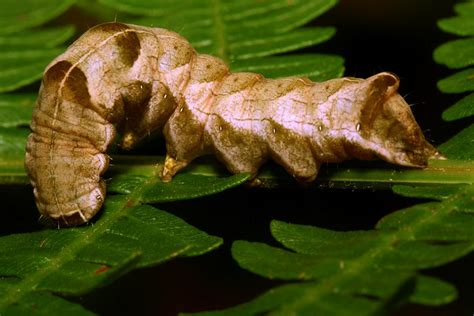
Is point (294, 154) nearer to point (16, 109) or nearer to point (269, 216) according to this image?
point (269, 216)

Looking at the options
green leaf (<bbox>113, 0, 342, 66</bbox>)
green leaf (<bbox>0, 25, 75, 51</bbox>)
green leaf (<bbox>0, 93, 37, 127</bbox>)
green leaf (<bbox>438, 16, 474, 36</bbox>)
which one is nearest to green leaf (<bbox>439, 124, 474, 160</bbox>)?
green leaf (<bbox>438, 16, 474, 36</bbox>)

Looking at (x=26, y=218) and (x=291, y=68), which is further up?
(x=291, y=68)

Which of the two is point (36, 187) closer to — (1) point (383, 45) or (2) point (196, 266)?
(2) point (196, 266)

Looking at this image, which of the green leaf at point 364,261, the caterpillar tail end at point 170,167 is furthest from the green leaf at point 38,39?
the green leaf at point 364,261

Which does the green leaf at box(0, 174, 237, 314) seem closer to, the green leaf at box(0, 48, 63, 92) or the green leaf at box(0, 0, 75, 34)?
the green leaf at box(0, 48, 63, 92)

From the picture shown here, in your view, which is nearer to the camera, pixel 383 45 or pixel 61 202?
pixel 61 202

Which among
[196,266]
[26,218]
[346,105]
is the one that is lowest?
[196,266]

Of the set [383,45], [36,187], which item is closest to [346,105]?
[36,187]
